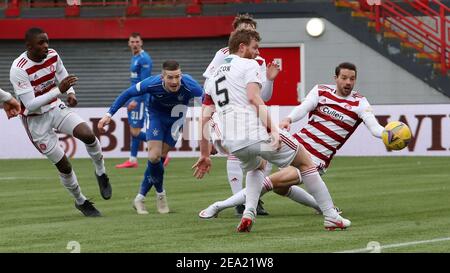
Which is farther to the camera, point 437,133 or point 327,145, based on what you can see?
point 437,133

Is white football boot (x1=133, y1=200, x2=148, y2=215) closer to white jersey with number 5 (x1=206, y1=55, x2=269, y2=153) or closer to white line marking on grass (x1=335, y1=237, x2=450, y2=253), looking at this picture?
white jersey with number 5 (x1=206, y1=55, x2=269, y2=153)

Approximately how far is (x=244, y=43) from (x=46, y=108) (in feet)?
11.3

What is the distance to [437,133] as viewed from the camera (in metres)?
25.4

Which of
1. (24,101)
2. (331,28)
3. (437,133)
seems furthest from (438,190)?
(331,28)

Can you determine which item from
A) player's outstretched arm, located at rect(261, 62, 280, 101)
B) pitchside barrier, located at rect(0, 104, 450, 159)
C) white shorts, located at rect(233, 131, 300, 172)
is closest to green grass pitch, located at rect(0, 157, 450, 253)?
white shorts, located at rect(233, 131, 300, 172)

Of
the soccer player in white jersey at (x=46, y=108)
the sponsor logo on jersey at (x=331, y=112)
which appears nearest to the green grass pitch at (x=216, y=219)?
the soccer player in white jersey at (x=46, y=108)

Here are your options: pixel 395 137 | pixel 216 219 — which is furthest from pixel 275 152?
pixel 216 219

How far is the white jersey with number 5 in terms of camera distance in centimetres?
1144

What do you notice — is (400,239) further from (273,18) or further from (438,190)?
(273,18)

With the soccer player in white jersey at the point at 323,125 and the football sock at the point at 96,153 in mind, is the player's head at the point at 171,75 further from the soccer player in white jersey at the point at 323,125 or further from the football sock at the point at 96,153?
the soccer player in white jersey at the point at 323,125

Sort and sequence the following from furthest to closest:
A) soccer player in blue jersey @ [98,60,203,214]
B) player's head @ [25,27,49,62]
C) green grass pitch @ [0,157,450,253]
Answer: soccer player in blue jersey @ [98,60,203,214], player's head @ [25,27,49,62], green grass pitch @ [0,157,450,253]

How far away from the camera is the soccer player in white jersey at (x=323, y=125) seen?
1323 cm
